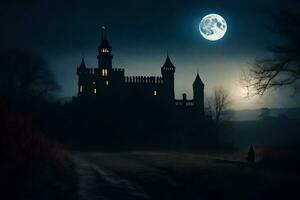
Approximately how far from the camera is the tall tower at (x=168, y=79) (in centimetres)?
10915

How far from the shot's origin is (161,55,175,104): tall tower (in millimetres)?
109150

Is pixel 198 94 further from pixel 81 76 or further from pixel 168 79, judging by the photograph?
pixel 81 76

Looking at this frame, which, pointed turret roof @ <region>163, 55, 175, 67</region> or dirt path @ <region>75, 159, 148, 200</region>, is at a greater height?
pointed turret roof @ <region>163, 55, 175, 67</region>

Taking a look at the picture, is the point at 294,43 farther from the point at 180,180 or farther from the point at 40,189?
the point at 40,189

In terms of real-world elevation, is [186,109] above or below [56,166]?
above

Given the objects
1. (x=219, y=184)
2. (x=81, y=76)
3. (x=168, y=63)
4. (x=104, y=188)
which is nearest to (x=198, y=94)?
(x=168, y=63)

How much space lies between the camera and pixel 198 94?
358ft

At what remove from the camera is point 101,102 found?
8962cm

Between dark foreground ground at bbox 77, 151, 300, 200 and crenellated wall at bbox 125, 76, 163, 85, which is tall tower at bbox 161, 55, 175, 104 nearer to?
crenellated wall at bbox 125, 76, 163, 85

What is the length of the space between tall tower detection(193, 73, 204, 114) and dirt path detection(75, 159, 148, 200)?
75.7 meters

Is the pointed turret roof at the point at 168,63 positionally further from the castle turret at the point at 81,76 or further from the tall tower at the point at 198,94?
the castle turret at the point at 81,76

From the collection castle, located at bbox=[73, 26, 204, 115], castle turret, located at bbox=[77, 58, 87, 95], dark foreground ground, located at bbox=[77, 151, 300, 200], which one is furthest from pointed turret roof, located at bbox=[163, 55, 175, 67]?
dark foreground ground, located at bbox=[77, 151, 300, 200]

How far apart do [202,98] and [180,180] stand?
84496 millimetres

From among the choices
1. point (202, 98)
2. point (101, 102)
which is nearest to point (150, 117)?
point (101, 102)
